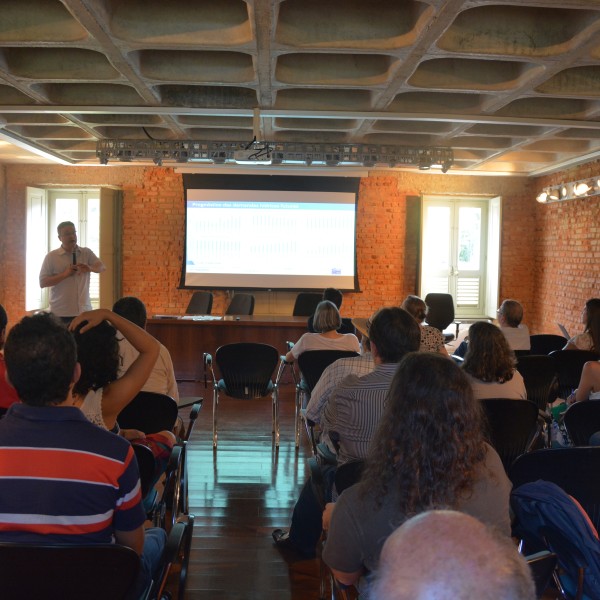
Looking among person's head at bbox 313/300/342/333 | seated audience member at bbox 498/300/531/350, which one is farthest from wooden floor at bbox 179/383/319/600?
seated audience member at bbox 498/300/531/350

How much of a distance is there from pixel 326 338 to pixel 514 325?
65.5 inches

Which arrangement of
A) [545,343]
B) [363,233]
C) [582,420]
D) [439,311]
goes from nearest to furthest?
[582,420]
[545,343]
[439,311]
[363,233]

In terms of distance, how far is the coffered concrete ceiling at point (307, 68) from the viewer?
4516 millimetres

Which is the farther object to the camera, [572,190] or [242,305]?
[572,190]

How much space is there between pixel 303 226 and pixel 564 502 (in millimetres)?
9463

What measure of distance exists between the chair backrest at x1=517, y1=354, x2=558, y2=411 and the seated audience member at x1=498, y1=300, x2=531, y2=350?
0.71 metres

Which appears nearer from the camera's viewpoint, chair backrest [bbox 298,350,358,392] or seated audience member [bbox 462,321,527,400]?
seated audience member [bbox 462,321,527,400]

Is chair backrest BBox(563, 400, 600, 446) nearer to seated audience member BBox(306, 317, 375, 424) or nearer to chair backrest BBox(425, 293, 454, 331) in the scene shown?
seated audience member BBox(306, 317, 375, 424)

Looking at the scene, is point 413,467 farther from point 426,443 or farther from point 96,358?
point 96,358

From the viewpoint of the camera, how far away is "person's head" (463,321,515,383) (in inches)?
142

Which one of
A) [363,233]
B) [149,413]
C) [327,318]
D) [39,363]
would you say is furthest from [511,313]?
[363,233]

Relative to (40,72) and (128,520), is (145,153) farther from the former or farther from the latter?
(128,520)

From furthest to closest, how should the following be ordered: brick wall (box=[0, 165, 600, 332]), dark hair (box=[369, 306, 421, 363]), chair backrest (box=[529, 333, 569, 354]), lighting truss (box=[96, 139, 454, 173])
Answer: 1. brick wall (box=[0, 165, 600, 332])
2. lighting truss (box=[96, 139, 454, 173])
3. chair backrest (box=[529, 333, 569, 354])
4. dark hair (box=[369, 306, 421, 363])

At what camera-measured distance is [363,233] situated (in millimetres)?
11367
